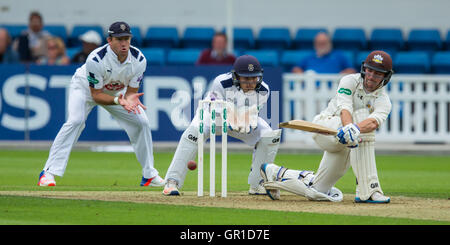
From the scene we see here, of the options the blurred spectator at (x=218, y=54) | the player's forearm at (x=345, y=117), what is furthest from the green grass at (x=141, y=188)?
the blurred spectator at (x=218, y=54)

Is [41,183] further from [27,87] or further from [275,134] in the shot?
[27,87]

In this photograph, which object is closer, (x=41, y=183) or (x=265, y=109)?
(x=265, y=109)

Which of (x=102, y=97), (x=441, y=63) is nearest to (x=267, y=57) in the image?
(x=441, y=63)

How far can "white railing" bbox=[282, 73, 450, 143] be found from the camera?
625 inches

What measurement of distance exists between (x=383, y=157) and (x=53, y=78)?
19.7ft

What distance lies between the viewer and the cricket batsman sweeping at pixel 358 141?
8.38 m

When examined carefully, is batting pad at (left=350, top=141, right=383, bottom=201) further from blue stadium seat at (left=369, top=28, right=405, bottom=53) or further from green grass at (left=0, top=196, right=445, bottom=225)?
blue stadium seat at (left=369, top=28, right=405, bottom=53)

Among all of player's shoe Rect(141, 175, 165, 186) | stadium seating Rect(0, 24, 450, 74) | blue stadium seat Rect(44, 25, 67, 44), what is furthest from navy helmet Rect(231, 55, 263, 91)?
blue stadium seat Rect(44, 25, 67, 44)

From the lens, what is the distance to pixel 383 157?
14516mm

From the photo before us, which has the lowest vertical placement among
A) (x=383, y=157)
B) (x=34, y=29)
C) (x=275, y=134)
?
(x=383, y=157)

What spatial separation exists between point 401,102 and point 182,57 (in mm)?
4726

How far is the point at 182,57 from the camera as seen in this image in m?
18.1
